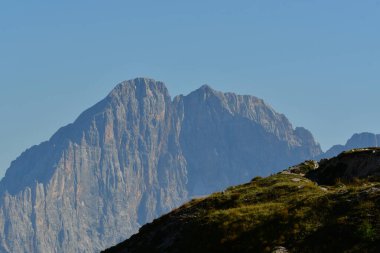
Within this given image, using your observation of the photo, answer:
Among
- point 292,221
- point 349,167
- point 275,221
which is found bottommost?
point 292,221

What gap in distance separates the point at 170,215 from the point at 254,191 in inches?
222

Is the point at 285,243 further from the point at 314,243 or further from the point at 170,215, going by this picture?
the point at 170,215

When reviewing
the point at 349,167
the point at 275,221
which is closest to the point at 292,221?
the point at 275,221

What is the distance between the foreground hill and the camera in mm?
31688

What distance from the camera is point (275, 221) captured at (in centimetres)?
3506

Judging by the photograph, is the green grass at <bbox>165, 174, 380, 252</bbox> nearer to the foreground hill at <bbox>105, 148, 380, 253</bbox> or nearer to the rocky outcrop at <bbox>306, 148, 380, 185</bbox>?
the foreground hill at <bbox>105, 148, 380, 253</bbox>

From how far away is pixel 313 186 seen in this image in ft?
141

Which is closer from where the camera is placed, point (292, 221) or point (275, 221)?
point (292, 221)

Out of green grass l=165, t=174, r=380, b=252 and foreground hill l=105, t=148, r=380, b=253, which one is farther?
foreground hill l=105, t=148, r=380, b=253

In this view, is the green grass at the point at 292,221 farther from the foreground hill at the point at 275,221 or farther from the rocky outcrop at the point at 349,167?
the rocky outcrop at the point at 349,167

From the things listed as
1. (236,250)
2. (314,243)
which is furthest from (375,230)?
(236,250)

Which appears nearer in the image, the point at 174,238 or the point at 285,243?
the point at 285,243

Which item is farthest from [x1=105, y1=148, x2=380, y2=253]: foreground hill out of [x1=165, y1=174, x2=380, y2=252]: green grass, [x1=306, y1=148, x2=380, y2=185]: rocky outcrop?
[x1=306, y1=148, x2=380, y2=185]: rocky outcrop

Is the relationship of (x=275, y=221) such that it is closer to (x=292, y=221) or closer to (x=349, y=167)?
(x=292, y=221)
